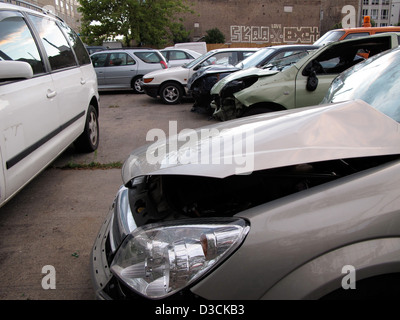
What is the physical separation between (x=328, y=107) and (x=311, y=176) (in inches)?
22.1

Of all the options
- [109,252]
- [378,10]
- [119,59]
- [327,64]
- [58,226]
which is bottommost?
[58,226]

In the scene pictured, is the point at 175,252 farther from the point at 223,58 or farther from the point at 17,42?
the point at 223,58

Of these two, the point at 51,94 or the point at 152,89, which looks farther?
the point at 152,89

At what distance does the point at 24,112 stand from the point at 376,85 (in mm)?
2735

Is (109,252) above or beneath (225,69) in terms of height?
beneath

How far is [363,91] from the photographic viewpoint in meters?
2.41

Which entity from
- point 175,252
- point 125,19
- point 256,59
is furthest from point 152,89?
point 125,19

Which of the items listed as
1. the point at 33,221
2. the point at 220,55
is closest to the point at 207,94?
the point at 220,55

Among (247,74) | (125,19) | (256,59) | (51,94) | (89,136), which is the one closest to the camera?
(51,94)

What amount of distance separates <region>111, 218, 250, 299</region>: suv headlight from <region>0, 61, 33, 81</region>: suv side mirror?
1.78 metres

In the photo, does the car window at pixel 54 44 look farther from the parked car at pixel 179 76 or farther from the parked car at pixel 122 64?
the parked car at pixel 122 64

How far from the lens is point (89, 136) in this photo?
5.31m

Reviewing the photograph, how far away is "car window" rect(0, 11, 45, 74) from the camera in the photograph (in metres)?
3.15
